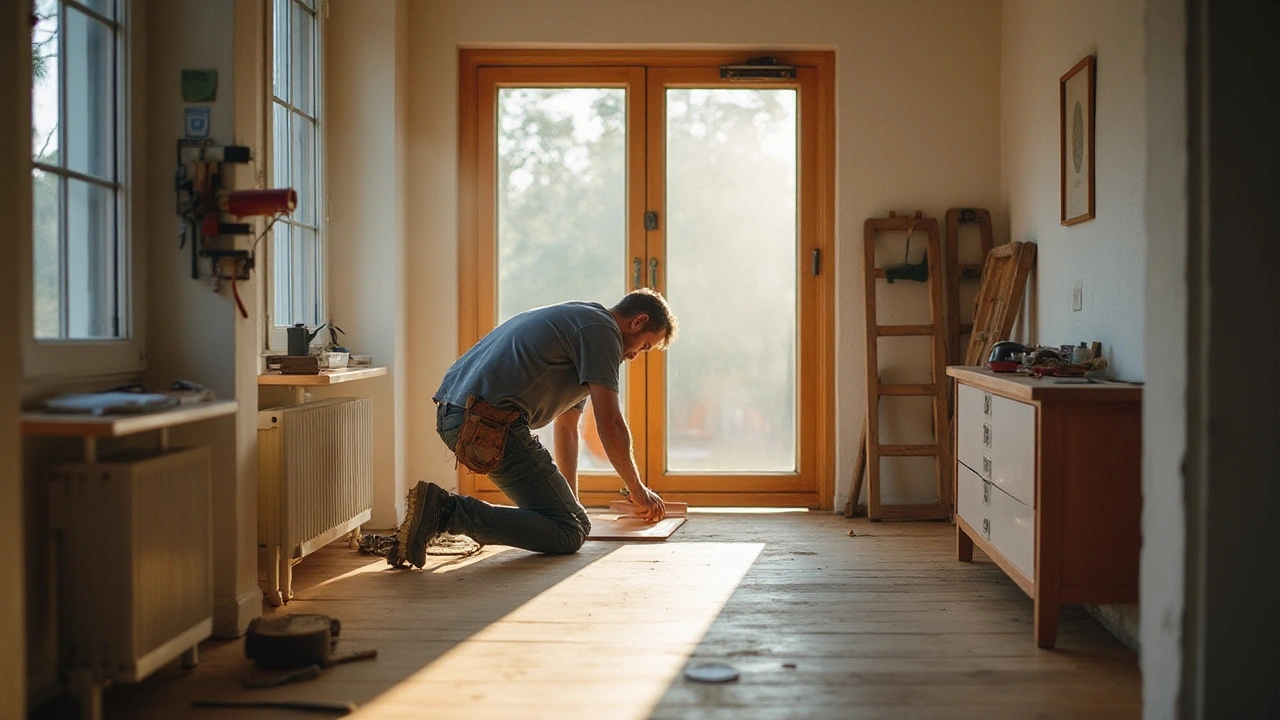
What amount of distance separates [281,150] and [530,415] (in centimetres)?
151

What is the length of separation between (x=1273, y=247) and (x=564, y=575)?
273 cm

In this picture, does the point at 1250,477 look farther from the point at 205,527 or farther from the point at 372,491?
the point at 372,491

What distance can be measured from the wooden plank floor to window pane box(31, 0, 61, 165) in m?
1.41

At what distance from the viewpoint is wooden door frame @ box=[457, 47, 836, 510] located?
580 centimetres

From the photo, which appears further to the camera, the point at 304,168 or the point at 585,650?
the point at 304,168

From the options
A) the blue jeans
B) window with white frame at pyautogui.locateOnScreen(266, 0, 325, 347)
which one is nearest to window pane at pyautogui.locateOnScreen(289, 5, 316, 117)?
window with white frame at pyautogui.locateOnScreen(266, 0, 325, 347)

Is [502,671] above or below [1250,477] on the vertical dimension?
below

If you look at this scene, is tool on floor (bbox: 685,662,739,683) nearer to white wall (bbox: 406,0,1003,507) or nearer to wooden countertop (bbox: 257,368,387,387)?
wooden countertop (bbox: 257,368,387,387)

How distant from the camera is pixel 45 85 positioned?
2877 millimetres

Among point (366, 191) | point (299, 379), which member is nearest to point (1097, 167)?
point (299, 379)

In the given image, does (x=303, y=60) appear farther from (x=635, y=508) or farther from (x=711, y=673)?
(x=711, y=673)

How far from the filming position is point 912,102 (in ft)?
18.8

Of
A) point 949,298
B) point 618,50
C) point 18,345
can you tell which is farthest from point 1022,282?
point 18,345

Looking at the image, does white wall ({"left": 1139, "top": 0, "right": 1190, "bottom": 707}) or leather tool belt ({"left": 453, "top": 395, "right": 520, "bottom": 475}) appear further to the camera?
leather tool belt ({"left": 453, "top": 395, "right": 520, "bottom": 475})
